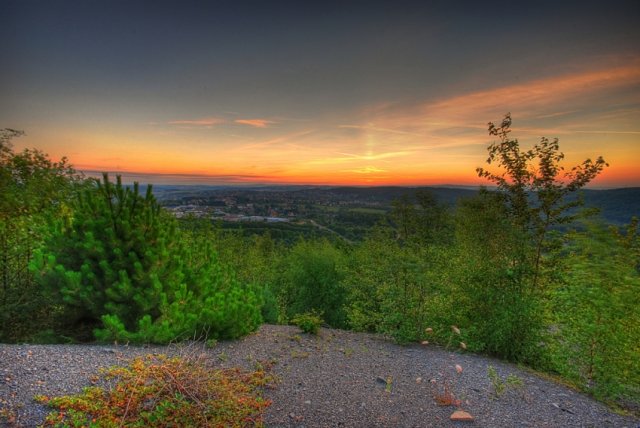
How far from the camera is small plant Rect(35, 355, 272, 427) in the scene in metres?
3.88

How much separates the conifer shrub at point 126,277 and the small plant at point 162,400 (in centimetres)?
146

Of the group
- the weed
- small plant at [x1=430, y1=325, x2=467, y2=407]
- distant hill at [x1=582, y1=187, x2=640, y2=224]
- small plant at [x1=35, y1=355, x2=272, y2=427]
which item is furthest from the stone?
distant hill at [x1=582, y1=187, x2=640, y2=224]

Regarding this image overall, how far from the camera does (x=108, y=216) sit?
7094 mm

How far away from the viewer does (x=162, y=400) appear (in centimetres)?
432

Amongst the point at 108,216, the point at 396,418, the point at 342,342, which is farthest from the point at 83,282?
the point at 396,418

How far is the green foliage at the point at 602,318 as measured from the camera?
5.70 meters

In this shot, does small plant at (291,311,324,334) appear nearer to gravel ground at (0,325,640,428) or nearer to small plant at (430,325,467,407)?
gravel ground at (0,325,640,428)

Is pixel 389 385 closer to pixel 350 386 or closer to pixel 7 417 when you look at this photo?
pixel 350 386

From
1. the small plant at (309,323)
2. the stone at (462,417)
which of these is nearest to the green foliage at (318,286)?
the small plant at (309,323)

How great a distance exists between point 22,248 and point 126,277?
A: 4.17 metres

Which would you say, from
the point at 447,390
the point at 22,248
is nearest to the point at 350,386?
the point at 447,390

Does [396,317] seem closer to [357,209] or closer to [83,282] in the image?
[83,282]

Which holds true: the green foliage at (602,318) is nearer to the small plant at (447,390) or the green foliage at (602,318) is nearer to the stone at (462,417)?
the small plant at (447,390)

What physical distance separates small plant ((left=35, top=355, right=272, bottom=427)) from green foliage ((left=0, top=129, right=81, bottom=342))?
14.8ft
